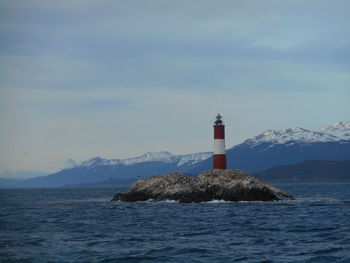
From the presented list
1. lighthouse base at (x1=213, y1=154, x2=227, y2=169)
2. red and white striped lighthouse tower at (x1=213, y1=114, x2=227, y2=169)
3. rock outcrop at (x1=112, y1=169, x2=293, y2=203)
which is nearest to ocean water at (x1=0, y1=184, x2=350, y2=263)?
rock outcrop at (x1=112, y1=169, x2=293, y2=203)

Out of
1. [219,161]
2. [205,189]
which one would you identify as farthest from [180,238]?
[219,161]

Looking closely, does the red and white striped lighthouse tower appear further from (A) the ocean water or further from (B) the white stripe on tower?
(A) the ocean water

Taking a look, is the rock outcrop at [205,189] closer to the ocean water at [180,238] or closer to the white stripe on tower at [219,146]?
the white stripe on tower at [219,146]

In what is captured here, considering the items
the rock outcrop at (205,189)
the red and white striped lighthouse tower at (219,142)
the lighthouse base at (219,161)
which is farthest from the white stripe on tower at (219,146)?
the rock outcrop at (205,189)

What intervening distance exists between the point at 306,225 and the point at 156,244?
15.2 metres

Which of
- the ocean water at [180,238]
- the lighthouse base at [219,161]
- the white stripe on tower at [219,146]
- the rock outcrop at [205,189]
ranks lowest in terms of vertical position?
the ocean water at [180,238]

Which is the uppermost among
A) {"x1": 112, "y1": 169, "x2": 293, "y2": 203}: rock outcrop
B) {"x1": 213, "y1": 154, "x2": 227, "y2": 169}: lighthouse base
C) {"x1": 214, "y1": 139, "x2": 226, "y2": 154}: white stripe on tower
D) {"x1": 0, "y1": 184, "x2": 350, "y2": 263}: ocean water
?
{"x1": 214, "y1": 139, "x2": 226, "y2": 154}: white stripe on tower

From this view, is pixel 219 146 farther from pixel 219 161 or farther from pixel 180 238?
pixel 180 238

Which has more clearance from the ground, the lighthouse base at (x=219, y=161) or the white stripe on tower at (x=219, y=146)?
the white stripe on tower at (x=219, y=146)

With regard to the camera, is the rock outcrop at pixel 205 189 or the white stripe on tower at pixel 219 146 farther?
the white stripe on tower at pixel 219 146

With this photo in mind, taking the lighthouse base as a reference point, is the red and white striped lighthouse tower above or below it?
above

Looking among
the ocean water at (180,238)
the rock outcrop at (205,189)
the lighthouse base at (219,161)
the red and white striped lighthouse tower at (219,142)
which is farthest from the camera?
the lighthouse base at (219,161)

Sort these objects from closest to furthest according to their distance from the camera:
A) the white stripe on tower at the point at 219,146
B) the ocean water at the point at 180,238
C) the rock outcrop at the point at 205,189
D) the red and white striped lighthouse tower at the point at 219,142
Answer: the ocean water at the point at 180,238 → the rock outcrop at the point at 205,189 → the white stripe on tower at the point at 219,146 → the red and white striped lighthouse tower at the point at 219,142

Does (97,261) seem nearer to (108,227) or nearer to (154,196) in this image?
(108,227)
